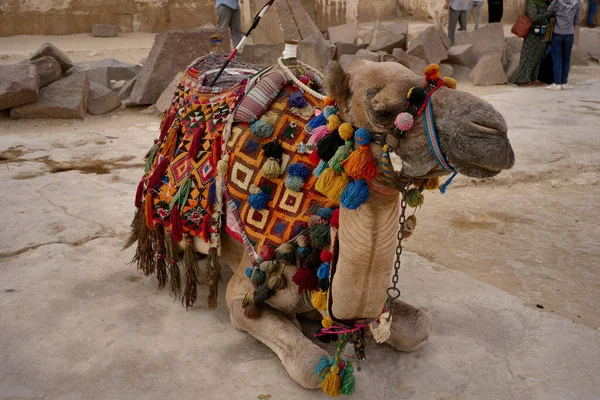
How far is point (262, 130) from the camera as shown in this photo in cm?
289

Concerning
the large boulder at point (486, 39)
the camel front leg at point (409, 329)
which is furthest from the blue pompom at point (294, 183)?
the large boulder at point (486, 39)

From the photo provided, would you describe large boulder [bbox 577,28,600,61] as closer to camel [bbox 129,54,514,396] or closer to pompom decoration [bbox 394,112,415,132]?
camel [bbox 129,54,514,396]

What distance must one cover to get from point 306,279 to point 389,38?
11.1 m

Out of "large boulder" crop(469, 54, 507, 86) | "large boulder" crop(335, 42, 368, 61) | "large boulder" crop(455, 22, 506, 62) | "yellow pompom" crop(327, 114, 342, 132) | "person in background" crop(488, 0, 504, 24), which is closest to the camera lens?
"yellow pompom" crop(327, 114, 342, 132)

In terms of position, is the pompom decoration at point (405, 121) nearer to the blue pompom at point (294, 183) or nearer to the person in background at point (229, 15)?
the blue pompom at point (294, 183)

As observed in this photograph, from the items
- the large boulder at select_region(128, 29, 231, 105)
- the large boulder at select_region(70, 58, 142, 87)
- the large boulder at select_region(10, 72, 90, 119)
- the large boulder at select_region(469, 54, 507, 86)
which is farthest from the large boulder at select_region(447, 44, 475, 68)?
the large boulder at select_region(10, 72, 90, 119)

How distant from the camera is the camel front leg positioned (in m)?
2.81

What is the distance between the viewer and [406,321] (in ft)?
9.32

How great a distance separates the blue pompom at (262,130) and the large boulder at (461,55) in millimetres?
10786

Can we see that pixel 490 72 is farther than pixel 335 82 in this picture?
Yes

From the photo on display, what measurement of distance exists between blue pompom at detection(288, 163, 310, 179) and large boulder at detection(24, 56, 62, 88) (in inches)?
274

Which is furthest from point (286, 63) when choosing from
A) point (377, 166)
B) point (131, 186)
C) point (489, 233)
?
point (131, 186)

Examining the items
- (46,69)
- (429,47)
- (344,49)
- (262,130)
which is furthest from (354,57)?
(262,130)

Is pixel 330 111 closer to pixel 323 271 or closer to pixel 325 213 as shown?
pixel 325 213
